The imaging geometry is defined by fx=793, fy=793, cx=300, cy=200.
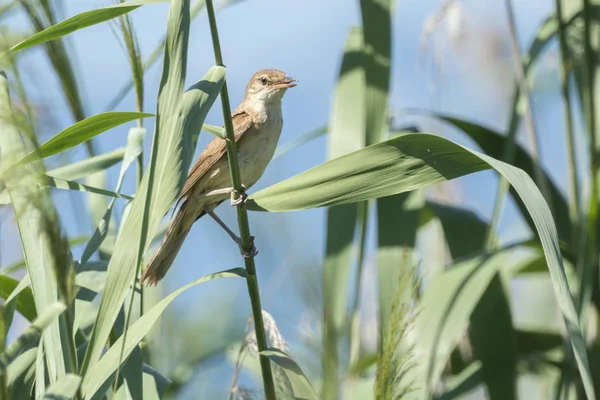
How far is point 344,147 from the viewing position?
2535 millimetres

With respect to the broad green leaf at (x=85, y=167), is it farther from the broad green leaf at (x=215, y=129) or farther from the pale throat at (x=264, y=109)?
the pale throat at (x=264, y=109)

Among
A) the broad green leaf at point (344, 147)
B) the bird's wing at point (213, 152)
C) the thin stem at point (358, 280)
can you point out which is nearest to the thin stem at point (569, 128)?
the broad green leaf at point (344, 147)

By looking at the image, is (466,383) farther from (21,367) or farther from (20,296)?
(21,367)

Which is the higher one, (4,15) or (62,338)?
(4,15)

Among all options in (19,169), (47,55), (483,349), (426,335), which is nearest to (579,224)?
(483,349)

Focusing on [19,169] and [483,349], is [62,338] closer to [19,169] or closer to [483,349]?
[19,169]

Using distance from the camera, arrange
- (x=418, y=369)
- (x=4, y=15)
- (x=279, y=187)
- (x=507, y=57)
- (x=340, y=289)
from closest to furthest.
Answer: (x=279, y=187) < (x=4, y=15) < (x=340, y=289) < (x=418, y=369) < (x=507, y=57)

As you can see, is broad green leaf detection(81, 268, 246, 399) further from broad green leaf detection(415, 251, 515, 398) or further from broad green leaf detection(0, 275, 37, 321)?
broad green leaf detection(415, 251, 515, 398)

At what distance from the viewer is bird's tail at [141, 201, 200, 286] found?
226cm

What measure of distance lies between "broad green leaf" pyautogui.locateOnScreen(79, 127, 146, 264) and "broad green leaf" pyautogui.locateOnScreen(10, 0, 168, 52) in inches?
16.2

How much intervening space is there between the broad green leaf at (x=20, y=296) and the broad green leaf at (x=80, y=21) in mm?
632

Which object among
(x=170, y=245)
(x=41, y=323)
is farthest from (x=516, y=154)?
(x=41, y=323)

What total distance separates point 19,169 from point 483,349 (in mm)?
1919

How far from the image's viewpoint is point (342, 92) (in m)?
2.66
